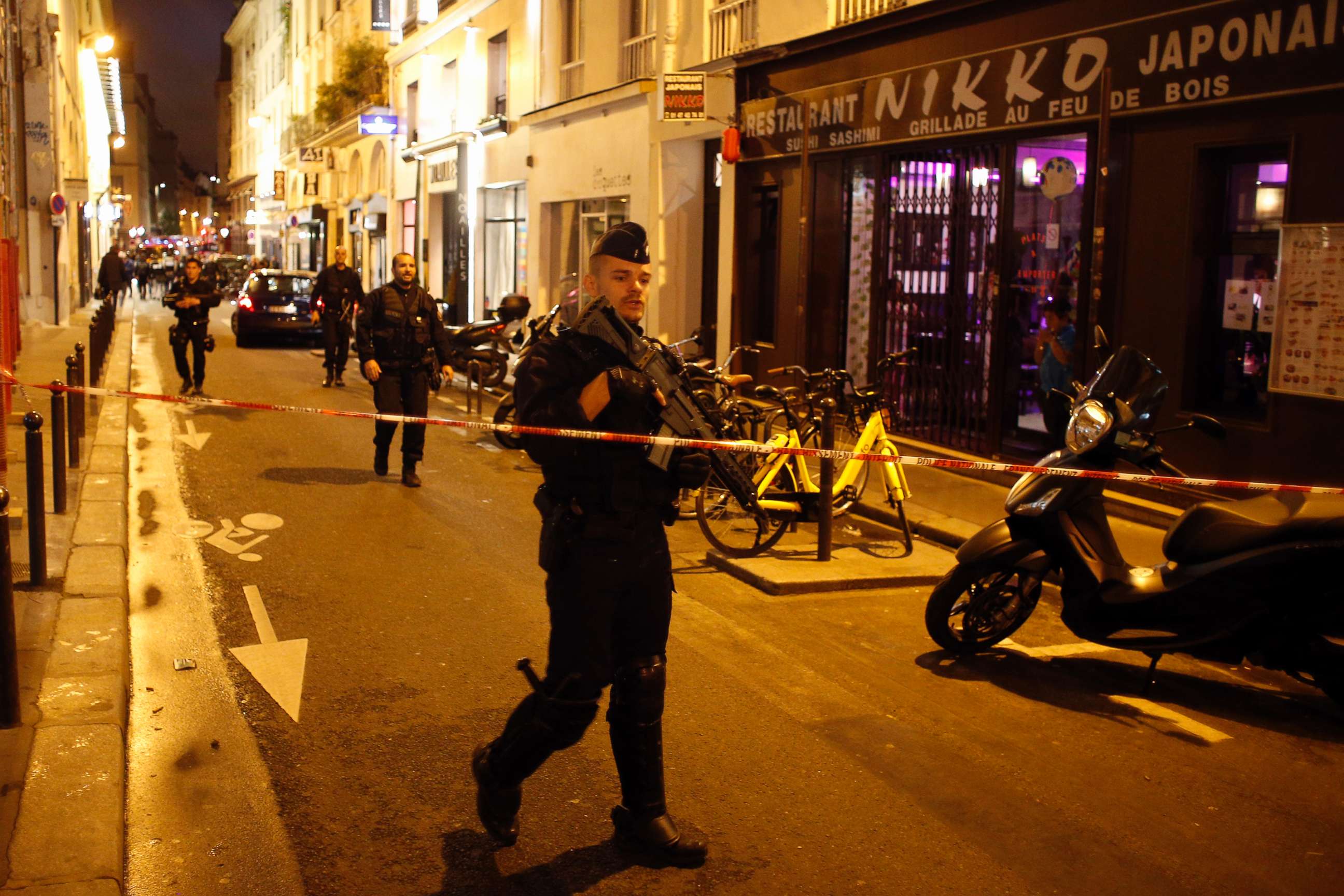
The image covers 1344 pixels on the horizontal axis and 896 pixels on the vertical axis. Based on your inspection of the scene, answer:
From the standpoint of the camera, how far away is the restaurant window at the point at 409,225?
34469 millimetres

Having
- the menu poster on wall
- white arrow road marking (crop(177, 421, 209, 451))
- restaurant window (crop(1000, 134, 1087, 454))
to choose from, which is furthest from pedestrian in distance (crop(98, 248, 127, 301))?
the menu poster on wall

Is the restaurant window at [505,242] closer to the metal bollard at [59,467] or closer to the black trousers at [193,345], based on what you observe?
the black trousers at [193,345]

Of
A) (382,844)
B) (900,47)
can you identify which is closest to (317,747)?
(382,844)

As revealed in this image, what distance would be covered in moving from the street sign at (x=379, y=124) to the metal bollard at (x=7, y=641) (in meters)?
29.3

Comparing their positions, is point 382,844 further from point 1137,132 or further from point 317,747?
point 1137,132

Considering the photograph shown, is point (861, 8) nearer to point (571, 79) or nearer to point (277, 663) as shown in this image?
point (571, 79)

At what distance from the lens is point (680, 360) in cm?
413

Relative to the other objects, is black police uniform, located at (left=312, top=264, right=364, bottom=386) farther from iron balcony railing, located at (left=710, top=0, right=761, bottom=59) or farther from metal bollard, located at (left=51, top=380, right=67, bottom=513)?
metal bollard, located at (left=51, top=380, right=67, bottom=513)

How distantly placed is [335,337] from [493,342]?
2.81 meters

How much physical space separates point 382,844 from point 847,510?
5480 mm

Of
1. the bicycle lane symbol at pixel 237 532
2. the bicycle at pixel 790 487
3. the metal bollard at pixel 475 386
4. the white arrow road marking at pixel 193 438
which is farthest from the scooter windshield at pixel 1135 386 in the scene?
the metal bollard at pixel 475 386

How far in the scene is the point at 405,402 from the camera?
11023mm

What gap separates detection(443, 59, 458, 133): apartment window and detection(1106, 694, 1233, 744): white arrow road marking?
85.0 ft

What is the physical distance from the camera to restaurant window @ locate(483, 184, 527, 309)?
26.3 meters
